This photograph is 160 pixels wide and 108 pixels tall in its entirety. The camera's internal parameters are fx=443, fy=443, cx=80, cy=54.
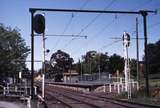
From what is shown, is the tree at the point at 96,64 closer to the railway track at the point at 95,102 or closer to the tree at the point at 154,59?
the tree at the point at 154,59

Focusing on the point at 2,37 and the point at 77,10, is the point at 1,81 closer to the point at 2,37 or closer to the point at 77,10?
the point at 2,37

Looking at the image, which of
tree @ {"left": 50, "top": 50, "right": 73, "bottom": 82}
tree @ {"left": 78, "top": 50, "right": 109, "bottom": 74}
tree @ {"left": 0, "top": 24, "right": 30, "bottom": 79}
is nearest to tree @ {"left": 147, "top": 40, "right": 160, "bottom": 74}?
tree @ {"left": 78, "top": 50, "right": 109, "bottom": 74}

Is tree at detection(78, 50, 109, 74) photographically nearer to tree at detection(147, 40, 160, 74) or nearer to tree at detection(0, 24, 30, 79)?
tree at detection(147, 40, 160, 74)

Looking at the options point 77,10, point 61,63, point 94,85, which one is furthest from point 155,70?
point 77,10

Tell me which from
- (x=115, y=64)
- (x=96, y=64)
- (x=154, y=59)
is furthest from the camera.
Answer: (x=96, y=64)

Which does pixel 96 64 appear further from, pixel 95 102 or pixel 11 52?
pixel 95 102

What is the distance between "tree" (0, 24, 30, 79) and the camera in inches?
2461

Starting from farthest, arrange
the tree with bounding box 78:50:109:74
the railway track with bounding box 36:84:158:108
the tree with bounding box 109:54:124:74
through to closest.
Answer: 1. the tree with bounding box 78:50:109:74
2. the tree with bounding box 109:54:124:74
3. the railway track with bounding box 36:84:158:108

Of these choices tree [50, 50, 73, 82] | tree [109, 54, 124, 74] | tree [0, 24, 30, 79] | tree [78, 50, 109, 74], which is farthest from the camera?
tree [50, 50, 73, 82]

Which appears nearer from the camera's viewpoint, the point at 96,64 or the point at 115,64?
the point at 115,64

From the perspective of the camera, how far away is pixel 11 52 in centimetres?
6612

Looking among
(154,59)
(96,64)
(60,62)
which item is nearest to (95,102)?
(154,59)

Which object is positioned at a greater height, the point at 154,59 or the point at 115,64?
the point at 154,59

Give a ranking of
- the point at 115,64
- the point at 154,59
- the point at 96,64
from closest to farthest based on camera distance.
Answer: the point at 154,59 < the point at 115,64 < the point at 96,64
